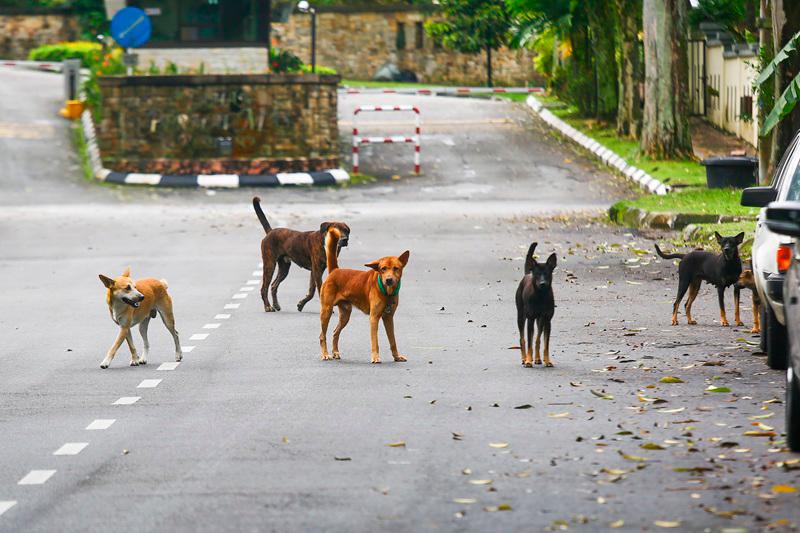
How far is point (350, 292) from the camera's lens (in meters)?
13.6

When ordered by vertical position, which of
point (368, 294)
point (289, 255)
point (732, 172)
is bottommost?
point (732, 172)

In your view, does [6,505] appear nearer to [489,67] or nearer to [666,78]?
[666,78]

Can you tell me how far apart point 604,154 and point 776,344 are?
94.3 ft

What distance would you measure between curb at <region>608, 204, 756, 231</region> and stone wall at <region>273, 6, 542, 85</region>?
4786cm

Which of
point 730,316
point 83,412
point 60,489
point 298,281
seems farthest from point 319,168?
point 60,489

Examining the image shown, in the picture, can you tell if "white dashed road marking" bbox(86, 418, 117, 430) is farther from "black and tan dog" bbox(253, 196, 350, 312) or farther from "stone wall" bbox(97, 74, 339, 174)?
"stone wall" bbox(97, 74, 339, 174)

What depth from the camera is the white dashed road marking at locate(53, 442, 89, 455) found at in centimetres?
973

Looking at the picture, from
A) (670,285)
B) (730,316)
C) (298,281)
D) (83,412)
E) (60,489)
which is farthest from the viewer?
(298,281)

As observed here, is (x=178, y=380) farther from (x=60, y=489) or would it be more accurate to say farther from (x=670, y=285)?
(x=670, y=285)

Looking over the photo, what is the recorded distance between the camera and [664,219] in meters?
27.3

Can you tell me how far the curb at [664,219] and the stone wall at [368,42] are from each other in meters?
47.9

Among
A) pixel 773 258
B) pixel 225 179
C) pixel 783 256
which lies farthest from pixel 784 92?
pixel 225 179

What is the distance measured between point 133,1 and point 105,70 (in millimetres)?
3828

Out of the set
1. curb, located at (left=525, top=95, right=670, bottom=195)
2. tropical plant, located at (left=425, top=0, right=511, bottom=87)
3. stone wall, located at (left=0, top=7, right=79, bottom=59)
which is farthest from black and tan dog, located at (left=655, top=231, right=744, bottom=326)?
stone wall, located at (left=0, top=7, right=79, bottom=59)
